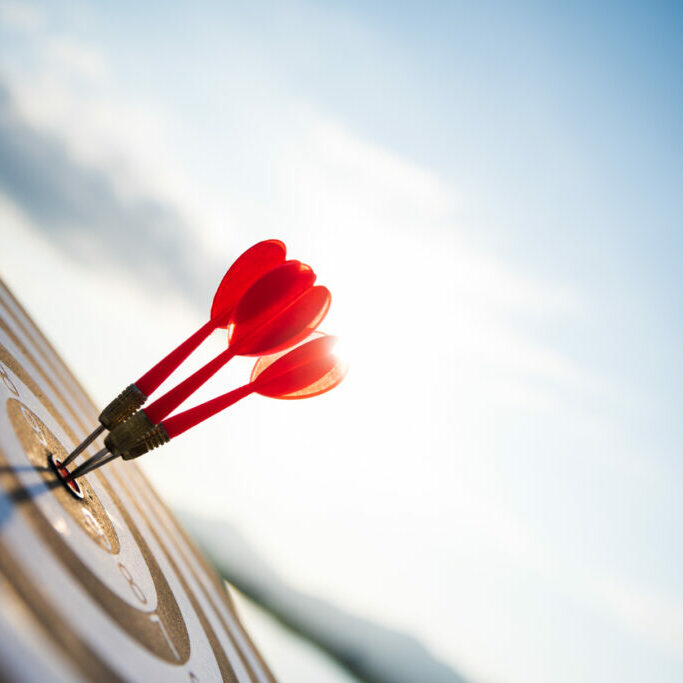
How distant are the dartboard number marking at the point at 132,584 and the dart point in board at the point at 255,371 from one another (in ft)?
1.26

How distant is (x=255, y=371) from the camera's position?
2184mm

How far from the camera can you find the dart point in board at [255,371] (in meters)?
1.87

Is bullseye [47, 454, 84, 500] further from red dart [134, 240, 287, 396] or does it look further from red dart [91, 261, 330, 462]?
red dart [134, 240, 287, 396]

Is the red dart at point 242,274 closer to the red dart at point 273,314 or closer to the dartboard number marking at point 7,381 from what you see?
the red dart at point 273,314

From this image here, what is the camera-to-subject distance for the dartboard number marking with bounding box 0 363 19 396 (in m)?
2.22

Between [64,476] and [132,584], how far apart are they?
48 centimetres

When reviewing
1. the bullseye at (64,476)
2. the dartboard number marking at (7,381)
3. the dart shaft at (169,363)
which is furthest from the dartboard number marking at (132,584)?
the dartboard number marking at (7,381)

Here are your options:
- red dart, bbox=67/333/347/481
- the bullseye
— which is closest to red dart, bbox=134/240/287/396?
red dart, bbox=67/333/347/481

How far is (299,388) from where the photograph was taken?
6.67 feet

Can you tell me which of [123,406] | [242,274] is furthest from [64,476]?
[242,274]

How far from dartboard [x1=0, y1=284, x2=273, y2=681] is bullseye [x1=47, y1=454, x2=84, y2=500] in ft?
0.05

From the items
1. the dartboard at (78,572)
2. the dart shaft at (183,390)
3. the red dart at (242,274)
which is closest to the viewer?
the dartboard at (78,572)

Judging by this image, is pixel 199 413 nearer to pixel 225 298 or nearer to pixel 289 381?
pixel 289 381

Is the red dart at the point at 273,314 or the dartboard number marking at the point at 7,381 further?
the dartboard number marking at the point at 7,381
